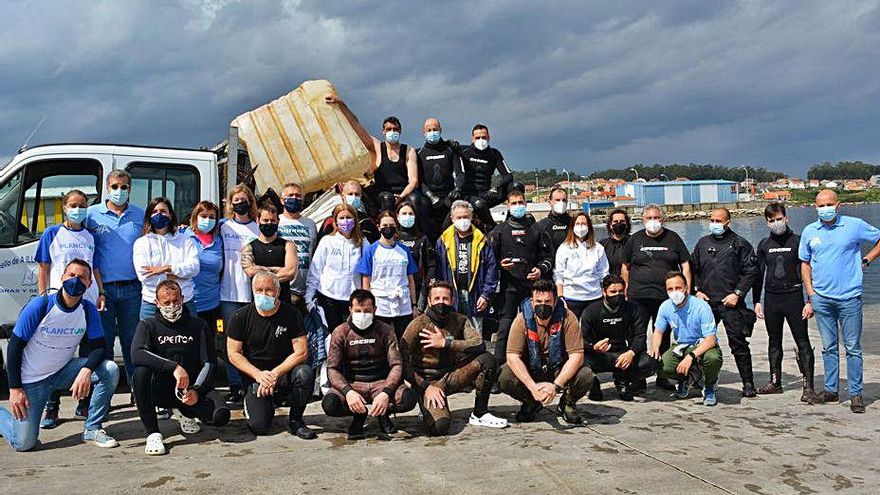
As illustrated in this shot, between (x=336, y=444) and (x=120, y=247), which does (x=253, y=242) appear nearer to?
(x=120, y=247)

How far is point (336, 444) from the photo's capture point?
18.7ft

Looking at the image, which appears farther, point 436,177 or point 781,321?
point 436,177

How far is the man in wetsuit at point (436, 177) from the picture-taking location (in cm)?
836

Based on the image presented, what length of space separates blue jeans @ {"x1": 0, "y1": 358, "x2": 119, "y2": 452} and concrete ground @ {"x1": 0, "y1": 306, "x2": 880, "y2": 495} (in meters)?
0.13

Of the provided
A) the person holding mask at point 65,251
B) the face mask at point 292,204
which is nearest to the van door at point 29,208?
the person holding mask at point 65,251

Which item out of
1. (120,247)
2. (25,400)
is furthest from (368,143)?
(25,400)

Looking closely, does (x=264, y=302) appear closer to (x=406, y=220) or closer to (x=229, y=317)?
(x=229, y=317)

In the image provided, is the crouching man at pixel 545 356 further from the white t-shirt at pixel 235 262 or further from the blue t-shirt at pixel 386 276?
the white t-shirt at pixel 235 262

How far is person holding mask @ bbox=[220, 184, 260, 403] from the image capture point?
6715 millimetres

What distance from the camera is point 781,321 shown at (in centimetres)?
746

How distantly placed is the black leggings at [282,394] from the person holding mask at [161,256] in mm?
1044

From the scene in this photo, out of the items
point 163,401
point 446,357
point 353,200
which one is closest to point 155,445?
point 163,401

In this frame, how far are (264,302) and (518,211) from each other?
2.93 m

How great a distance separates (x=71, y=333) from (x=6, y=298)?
72.1 inches
